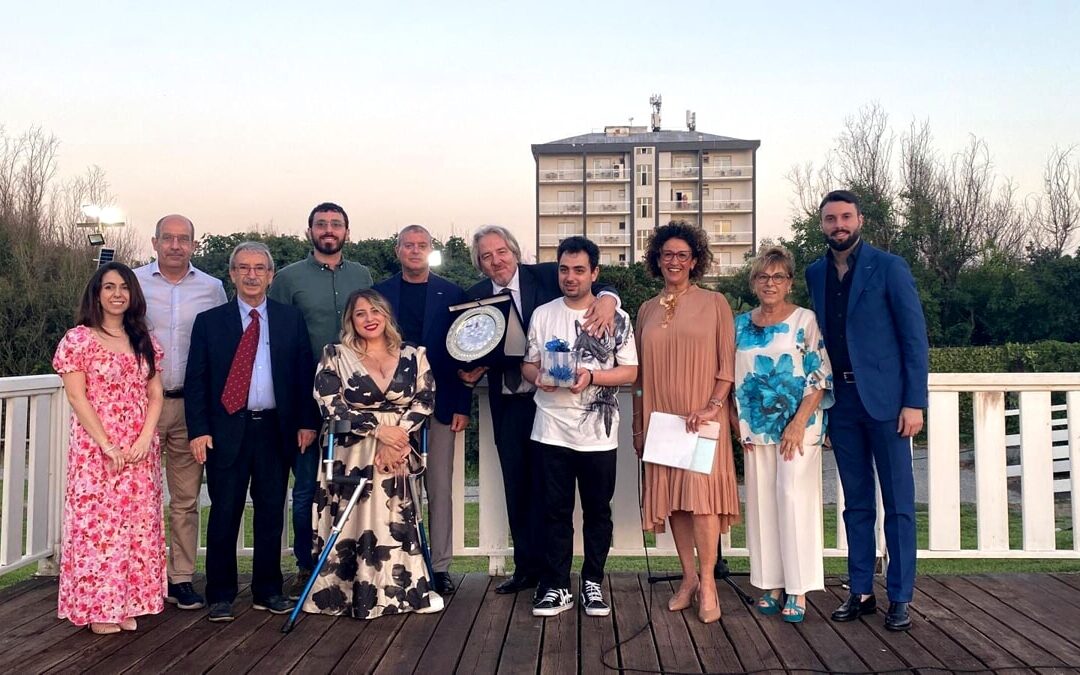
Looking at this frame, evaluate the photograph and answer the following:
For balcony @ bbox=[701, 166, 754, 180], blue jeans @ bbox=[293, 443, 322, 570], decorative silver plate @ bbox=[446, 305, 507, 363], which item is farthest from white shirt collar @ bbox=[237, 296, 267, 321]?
balcony @ bbox=[701, 166, 754, 180]

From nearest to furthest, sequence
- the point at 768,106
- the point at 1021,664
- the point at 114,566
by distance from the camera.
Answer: the point at 1021,664
the point at 114,566
the point at 768,106

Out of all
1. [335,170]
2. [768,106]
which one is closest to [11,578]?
[335,170]

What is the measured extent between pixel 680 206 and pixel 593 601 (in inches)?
2225

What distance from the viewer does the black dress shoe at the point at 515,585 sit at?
4.09m

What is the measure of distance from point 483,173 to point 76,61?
39.5ft

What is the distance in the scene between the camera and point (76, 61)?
Result: 1181 cm

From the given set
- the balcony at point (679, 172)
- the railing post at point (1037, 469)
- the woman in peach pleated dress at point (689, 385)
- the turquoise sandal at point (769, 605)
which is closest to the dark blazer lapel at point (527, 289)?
the woman in peach pleated dress at point (689, 385)

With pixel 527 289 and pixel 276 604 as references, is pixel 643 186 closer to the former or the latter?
pixel 527 289

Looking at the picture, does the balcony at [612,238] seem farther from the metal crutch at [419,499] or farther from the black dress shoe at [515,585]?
the metal crutch at [419,499]

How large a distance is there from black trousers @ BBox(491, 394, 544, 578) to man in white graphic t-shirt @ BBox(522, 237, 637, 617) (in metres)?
0.16

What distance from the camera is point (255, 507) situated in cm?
389

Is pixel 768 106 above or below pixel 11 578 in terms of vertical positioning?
above

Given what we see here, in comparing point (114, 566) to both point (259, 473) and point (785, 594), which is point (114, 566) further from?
point (785, 594)

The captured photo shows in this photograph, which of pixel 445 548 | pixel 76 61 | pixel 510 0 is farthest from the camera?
pixel 76 61
